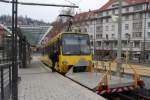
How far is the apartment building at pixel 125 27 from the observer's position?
84.8 meters

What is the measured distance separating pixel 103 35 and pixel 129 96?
91.6 metres

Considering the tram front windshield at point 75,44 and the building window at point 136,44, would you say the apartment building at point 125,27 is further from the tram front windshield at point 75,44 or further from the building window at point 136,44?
the tram front windshield at point 75,44

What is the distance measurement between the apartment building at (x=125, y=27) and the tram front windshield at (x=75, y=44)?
48.4 meters

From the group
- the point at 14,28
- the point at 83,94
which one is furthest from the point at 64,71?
the point at 14,28

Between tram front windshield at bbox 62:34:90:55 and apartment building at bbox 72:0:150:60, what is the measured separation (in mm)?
48413

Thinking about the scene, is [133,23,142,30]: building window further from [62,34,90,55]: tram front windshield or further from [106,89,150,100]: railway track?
[106,89,150,100]: railway track

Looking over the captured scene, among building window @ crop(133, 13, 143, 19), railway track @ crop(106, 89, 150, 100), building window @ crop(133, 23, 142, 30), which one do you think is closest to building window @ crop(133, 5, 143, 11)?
building window @ crop(133, 13, 143, 19)

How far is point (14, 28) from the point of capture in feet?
27.0

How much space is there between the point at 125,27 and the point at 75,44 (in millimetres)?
72956

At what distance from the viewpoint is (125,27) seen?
9512cm

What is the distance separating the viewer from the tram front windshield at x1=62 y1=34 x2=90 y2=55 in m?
23.6

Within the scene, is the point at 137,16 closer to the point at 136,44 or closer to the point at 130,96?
the point at 136,44

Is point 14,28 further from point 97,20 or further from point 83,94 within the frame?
point 97,20

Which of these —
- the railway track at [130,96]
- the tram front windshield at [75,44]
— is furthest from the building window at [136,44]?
the railway track at [130,96]
